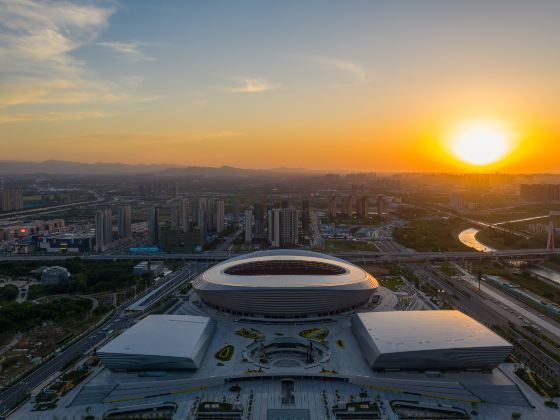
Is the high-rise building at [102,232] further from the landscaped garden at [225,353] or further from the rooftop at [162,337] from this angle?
the landscaped garden at [225,353]

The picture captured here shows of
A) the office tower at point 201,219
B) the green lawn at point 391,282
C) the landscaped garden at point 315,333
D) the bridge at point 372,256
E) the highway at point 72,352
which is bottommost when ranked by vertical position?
the highway at point 72,352

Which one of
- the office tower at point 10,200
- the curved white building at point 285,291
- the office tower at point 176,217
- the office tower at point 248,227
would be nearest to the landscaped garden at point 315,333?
the curved white building at point 285,291

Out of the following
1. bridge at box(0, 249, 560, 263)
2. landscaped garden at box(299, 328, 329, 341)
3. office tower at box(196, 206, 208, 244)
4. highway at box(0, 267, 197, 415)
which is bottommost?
highway at box(0, 267, 197, 415)

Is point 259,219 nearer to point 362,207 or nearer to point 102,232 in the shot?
point 102,232

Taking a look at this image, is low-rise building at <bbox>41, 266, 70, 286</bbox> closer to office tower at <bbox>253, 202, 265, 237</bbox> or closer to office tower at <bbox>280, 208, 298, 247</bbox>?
office tower at <bbox>280, 208, 298, 247</bbox>

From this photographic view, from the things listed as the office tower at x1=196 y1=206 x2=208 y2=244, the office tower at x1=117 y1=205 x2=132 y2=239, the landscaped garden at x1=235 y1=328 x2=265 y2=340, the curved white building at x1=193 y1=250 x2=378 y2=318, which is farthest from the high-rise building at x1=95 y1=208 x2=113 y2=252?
the landscaped garden at x1=235 y1=328 x2=265 y2=340
